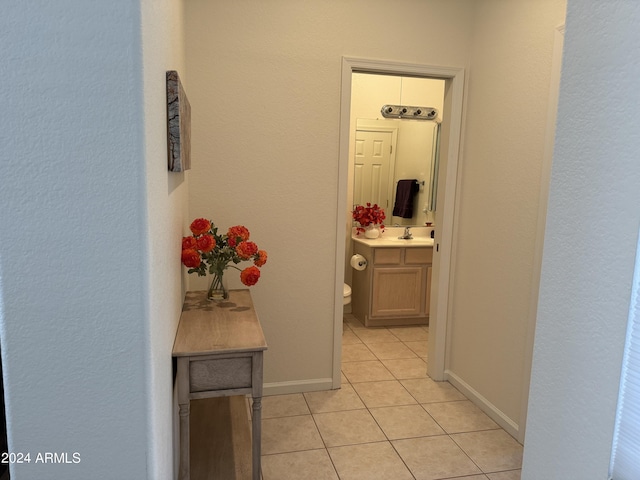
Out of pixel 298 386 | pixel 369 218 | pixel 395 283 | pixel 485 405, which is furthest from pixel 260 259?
pixel 369 218

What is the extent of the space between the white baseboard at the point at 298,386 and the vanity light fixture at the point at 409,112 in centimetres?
265

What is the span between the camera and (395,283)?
4.33 m

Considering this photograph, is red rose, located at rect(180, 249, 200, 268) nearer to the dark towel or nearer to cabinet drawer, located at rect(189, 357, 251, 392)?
cabinet drawer, located at rect(189, 357, 251, 392)

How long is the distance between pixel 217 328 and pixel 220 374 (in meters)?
0.23

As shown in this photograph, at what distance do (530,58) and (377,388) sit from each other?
2.20m

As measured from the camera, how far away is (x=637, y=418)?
0.96 m

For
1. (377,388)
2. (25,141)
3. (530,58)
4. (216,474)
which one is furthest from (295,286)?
(25,141)

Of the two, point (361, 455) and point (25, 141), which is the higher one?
point (25, 141)

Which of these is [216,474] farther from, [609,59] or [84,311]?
[609,59]

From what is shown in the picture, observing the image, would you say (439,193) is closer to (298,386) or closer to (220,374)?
(298,386)

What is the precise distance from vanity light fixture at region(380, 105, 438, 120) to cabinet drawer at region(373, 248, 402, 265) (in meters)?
1.33

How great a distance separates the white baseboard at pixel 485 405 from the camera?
257 cm

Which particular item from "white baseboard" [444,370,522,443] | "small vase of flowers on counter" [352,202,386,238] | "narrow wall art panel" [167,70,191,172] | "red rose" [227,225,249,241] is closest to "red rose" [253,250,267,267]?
"red rose" [227,225,249,241]

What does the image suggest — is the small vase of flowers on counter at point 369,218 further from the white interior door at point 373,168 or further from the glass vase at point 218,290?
the glass vase at point 218,290
